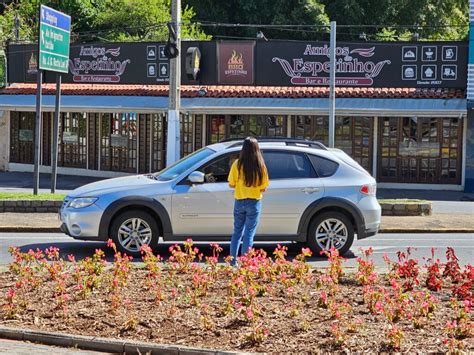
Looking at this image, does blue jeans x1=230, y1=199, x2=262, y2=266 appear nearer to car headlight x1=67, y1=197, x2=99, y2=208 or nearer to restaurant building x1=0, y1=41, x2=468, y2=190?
car headlight x1=67, y1=197, x2=99, y2=208

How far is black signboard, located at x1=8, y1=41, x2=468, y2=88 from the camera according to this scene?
1088 inches

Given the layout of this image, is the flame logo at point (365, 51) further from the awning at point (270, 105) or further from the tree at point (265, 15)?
the tree at point (265, 15)

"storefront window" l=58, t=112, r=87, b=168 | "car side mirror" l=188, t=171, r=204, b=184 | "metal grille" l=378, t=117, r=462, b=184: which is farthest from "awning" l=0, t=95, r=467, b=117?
"car side mirror" l=188, t=171, r=204, b=184

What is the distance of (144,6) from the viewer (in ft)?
141

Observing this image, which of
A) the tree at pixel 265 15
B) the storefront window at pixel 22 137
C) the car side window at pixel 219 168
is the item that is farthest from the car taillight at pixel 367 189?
the tree at pixel 265 15

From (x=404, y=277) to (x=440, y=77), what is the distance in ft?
61.8

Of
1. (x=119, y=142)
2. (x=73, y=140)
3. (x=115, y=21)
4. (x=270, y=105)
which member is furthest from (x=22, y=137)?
(x=115, y=21)

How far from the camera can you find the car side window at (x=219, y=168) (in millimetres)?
12750

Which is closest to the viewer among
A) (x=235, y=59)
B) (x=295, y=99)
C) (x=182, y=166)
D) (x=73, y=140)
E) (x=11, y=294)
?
(x=11, y=294)

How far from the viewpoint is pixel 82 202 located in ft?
41.3

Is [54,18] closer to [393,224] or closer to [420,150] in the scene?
[393,224]

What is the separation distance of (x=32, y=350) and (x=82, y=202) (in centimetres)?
535

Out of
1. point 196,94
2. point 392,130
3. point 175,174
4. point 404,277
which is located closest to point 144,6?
point 196,94

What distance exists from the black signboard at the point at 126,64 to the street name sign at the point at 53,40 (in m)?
8.36
